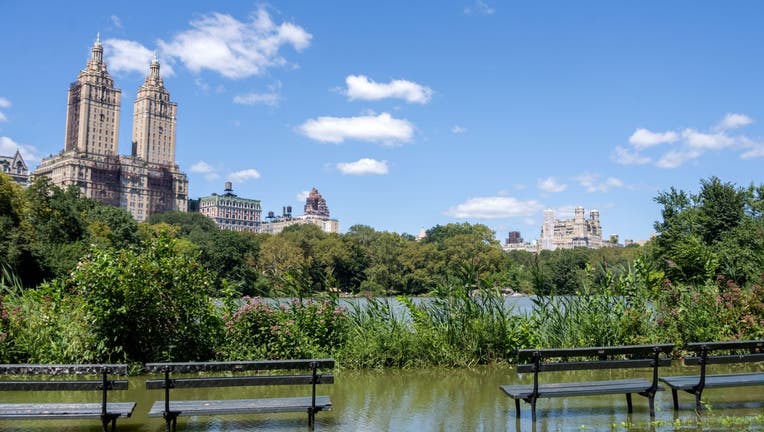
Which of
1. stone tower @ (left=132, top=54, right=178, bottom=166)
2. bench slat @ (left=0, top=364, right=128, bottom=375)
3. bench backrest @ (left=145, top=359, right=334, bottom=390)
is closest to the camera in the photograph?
bench slat @ (left=0, top=364, right=128, bottom=375)

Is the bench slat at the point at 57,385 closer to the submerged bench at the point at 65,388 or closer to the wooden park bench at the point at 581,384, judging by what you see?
the submerged bench at the point at 65,388

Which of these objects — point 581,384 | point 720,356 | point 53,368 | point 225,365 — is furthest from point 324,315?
point 720,356

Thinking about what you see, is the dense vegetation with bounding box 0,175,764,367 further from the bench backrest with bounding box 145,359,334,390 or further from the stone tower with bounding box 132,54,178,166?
the stone tower with bounding box 132,54,178,166

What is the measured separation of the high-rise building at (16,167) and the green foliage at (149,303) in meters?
179

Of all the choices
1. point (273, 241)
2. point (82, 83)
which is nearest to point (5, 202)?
point (273, 241)

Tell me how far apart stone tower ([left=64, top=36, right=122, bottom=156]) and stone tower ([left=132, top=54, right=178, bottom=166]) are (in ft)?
23.9

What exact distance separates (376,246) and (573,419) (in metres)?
84.5

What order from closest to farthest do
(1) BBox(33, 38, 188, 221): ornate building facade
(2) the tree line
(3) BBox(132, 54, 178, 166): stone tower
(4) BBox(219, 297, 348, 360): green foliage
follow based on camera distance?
(4) BBox(219, 297, 348, 360): green foliage → (2) the tree line → (1) BBox(33, 38, 188, 221): ornate building facade → (3) BBox(132, 54, 178, 166): stone tower

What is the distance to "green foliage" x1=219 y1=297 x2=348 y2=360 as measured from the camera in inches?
387

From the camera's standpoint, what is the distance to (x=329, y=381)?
6.44m

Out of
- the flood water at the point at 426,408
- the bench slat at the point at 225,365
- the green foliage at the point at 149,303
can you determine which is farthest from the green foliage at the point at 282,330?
the bench slat at the point at 225,365

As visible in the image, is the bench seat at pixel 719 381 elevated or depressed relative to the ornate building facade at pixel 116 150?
depressed

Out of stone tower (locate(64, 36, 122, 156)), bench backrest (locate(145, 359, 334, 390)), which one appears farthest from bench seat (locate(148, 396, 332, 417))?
stone tower (locate(64, 36, 122, 156))

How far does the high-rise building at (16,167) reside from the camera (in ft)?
547
